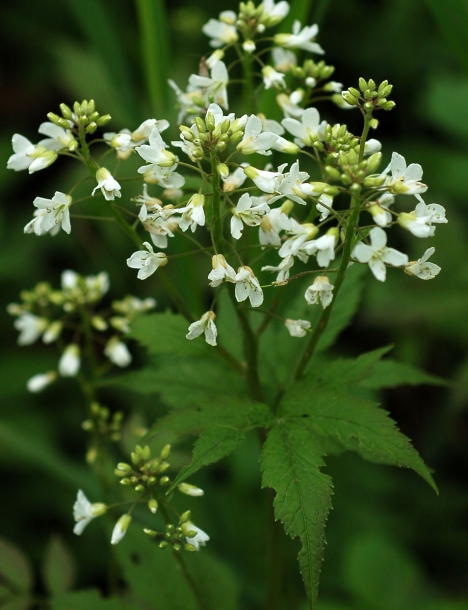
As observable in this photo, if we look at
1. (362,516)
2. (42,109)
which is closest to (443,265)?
(362,516)

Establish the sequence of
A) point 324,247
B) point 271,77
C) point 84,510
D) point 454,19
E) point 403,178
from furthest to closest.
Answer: point 454,19 < point 271,77 < point 84,510 < point 403,178 < point 324,247

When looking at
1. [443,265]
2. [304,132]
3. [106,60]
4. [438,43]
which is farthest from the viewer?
[438,43]

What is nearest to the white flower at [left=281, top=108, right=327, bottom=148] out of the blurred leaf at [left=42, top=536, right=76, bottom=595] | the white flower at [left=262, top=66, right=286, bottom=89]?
the white flower at [left=262, top=66, right=286, bottom=89]

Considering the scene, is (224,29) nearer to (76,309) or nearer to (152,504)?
(76,309)

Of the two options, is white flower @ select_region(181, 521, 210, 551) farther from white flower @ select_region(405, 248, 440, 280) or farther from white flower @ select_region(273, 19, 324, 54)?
white flower @ select_region(273, 19, 324, 54)

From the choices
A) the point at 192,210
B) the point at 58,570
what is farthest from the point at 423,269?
the point at 58,570

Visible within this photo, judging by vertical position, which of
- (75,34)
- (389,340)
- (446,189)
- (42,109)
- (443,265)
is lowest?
(389,340)

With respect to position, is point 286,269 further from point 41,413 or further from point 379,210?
point 41,413
